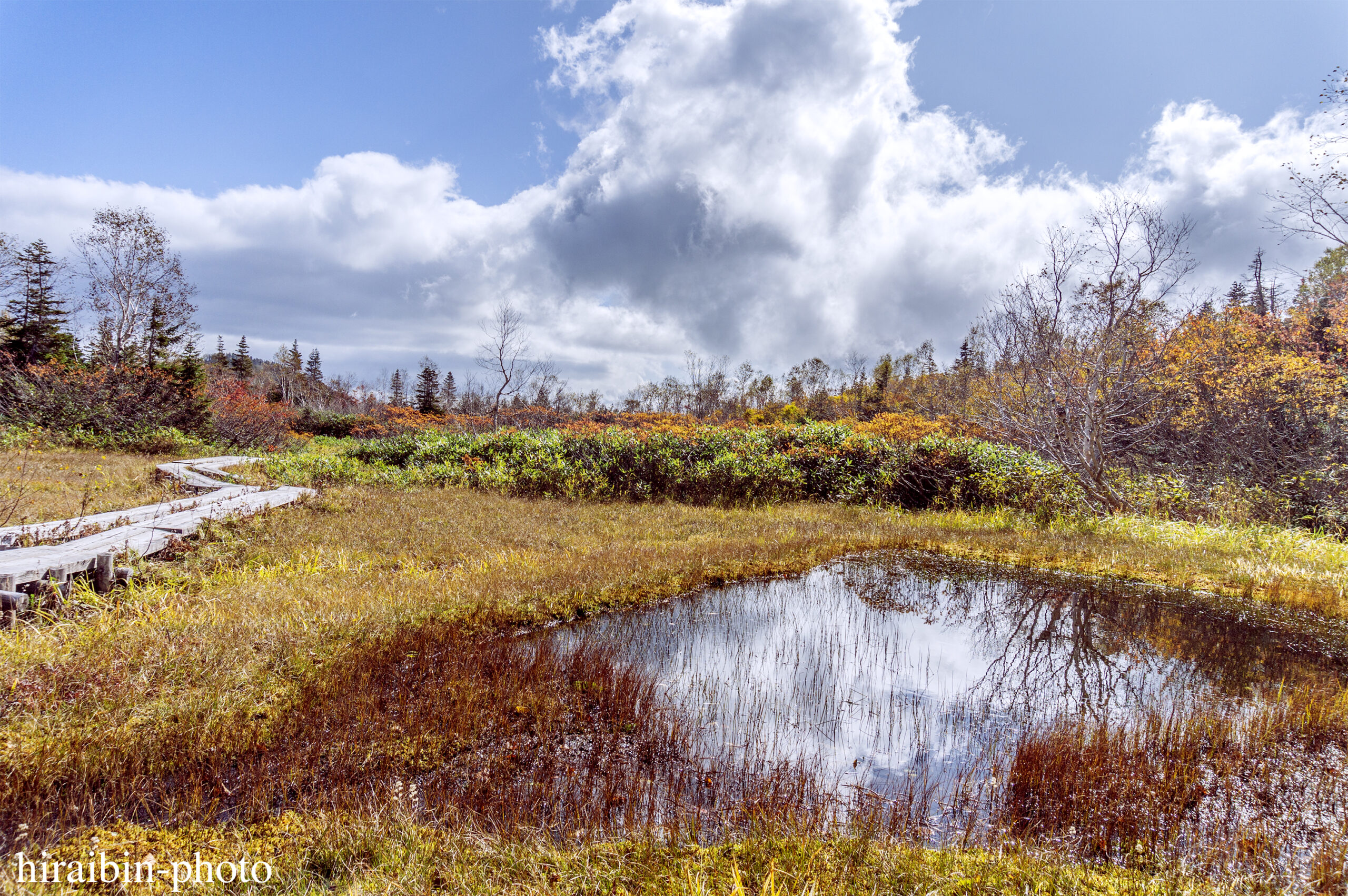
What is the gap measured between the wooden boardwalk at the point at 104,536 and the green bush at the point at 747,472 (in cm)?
415

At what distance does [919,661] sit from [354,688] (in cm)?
493

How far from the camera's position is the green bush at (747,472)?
41.3 ft

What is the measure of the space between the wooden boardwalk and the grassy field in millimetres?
319

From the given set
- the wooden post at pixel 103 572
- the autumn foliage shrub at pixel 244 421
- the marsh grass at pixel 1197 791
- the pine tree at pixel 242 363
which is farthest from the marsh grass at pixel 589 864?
the pine tree at pixel 242 363

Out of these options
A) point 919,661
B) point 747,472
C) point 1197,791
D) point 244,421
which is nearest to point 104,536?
point 919,661

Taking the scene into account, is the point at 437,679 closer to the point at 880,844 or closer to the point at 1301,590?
the point at 880,844

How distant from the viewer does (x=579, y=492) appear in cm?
1267

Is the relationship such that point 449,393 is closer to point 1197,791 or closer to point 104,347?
point 104,347

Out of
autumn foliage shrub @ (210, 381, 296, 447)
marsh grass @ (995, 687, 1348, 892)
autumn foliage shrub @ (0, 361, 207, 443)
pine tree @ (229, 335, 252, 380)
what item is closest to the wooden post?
marsh grass @ (995, 687, 1348, 892)

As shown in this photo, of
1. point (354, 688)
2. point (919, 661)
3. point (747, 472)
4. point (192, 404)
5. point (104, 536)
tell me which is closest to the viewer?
point (354, 688)

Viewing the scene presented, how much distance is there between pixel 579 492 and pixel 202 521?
696 centimetres

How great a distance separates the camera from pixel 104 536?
598cm

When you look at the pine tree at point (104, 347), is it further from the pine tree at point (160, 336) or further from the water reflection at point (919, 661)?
the water reflection at point (919, 661)

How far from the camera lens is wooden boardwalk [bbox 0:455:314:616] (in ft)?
14.7
